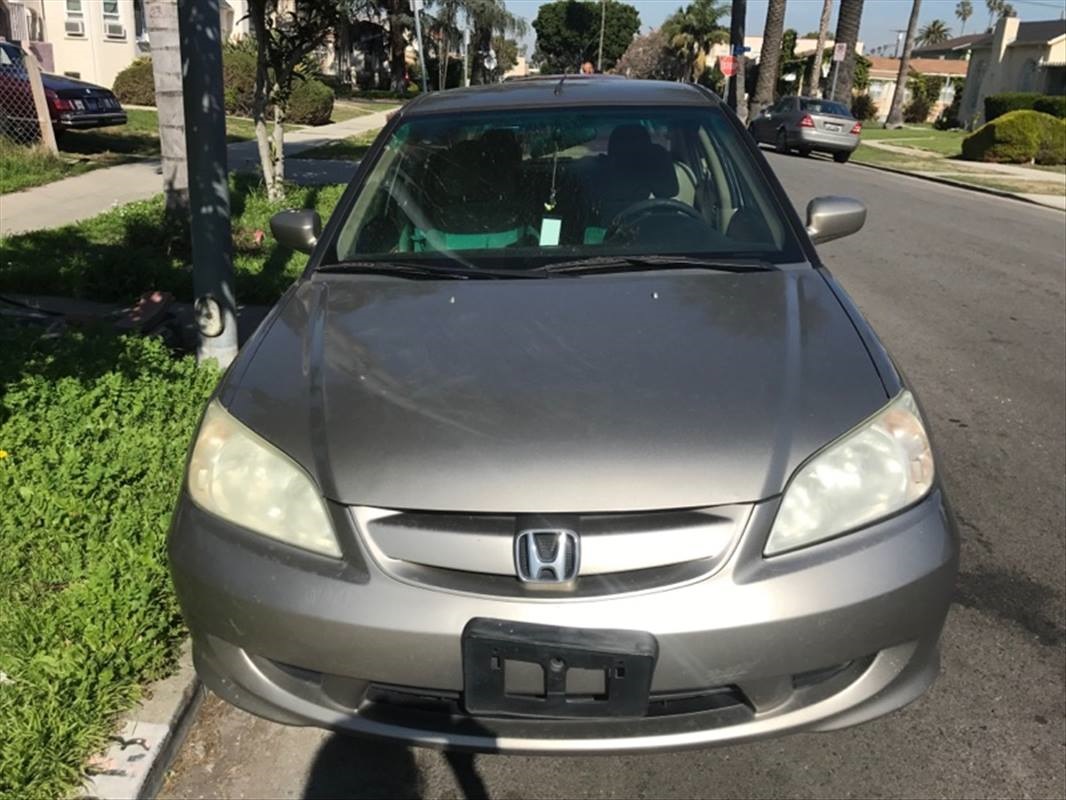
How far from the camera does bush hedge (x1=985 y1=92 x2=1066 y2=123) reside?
104 ft

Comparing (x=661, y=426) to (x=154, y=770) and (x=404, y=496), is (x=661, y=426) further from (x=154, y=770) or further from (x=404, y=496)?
(x=154, y=770)

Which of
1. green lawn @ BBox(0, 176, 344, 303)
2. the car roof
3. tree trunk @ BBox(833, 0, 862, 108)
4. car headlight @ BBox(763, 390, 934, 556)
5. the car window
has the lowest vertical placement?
green lawn @ BBox(0, 176, 344, 303)

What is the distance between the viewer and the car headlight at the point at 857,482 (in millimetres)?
2111

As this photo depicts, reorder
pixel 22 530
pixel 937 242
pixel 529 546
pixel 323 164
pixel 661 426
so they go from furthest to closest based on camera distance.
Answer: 1. pixel 323 164
2. pixel 937 242
3. pixel 22 530
4. pixel 661 426
5. pixel 529 546

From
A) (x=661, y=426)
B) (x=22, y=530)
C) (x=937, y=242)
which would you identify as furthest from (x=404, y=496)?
(x=937, y=242)

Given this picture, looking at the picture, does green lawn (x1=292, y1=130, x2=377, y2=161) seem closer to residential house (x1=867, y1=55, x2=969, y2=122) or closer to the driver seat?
the driver seat

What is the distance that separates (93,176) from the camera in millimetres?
11930

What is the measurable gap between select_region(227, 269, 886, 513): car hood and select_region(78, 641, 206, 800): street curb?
0.84 metres

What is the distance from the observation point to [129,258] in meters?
6.94

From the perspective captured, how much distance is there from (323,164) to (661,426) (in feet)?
44.0

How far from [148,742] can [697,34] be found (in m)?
82.0

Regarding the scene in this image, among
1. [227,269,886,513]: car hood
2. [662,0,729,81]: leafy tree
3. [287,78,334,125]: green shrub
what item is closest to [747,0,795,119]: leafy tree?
[287,78,334,125]: green shrub

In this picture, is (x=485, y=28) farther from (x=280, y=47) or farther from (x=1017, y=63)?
(x=280, y=47)

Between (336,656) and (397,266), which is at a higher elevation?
(397,266)
